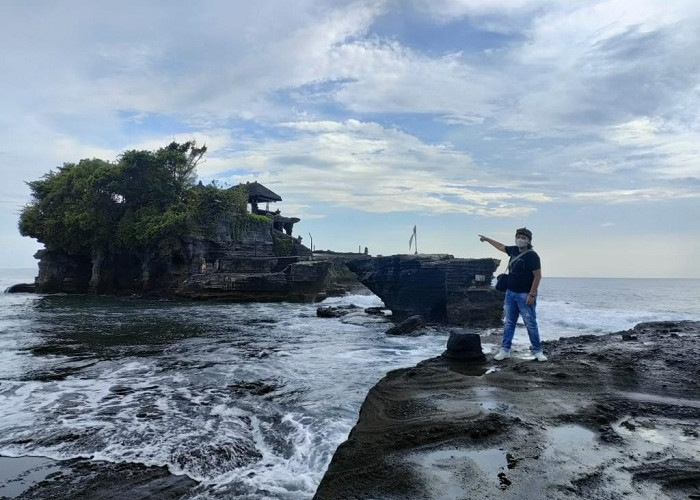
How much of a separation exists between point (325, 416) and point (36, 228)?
4298cm

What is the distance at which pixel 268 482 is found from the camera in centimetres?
460

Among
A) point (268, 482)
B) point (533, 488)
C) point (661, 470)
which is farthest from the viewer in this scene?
point (268, 482)

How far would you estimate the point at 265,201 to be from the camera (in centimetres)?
4981

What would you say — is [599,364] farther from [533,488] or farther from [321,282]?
[321,282]

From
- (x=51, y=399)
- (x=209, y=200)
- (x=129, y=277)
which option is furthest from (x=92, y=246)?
(x=51, y=399)

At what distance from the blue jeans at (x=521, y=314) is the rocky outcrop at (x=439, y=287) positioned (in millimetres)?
8488

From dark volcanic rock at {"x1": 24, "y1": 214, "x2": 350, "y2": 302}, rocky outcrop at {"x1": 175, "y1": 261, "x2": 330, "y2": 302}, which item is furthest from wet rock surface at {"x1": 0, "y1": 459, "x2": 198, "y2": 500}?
dark volcanic rock at {"x1": 24, "y1": 214, "x2": 350, "y2": 302}

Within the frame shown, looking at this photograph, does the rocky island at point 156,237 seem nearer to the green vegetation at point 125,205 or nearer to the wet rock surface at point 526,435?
the green vegetation at point 125,205

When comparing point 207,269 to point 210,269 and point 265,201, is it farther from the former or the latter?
point 265,201

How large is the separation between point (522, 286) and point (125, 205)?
38720mm

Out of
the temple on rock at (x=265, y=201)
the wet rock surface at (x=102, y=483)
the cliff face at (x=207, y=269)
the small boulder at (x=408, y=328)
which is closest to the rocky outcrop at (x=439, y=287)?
the small boulder at (x=408, y=328)

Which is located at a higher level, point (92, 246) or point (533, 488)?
point (92, 246)

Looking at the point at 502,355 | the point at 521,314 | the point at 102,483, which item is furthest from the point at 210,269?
the point at 102,483

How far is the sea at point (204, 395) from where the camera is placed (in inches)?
202
